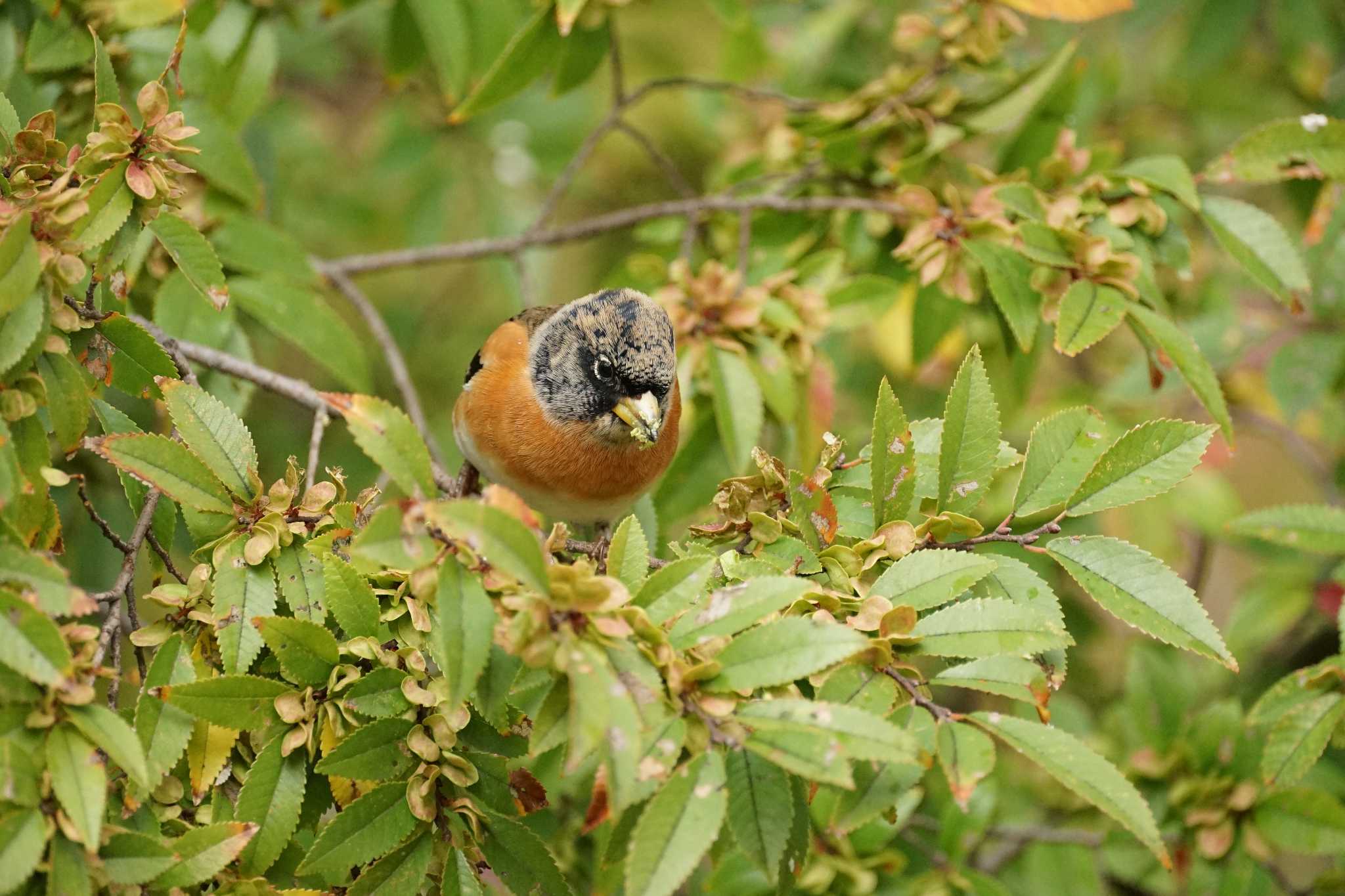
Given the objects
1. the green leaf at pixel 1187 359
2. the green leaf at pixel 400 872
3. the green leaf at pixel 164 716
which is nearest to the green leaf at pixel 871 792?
the green leaf at pixel 400 872

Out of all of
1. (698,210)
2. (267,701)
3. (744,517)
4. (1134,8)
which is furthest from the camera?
(1134,8)

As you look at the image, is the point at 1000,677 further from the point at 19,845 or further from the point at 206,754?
the point at 19,845

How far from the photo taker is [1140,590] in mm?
1807

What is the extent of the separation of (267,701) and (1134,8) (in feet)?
13.1

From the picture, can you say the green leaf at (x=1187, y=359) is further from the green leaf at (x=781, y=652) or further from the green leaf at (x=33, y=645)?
the green leaf at (x=33, y=645)

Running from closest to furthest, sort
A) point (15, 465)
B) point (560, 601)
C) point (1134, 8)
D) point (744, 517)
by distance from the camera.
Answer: point (560, 601), point (15, 465), point (744, 517), point (1134, 8)

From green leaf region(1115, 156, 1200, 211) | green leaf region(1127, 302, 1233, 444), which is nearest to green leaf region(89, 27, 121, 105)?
green leaf region(1127, 302, 1233, 444)

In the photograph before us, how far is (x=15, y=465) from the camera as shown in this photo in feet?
5.24

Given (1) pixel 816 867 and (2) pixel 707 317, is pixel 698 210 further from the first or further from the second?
(1) pixel 816 867

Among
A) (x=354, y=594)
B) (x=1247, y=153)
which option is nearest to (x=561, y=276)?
(x=1247, y=153)

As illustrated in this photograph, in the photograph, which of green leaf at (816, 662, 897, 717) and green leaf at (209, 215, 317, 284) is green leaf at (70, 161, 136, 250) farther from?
green leaf at (816, 662, 897, 717)

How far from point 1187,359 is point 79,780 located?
2.17 meters

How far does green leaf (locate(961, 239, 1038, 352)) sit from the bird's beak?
842 mm

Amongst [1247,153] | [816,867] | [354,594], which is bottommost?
[816,867]
